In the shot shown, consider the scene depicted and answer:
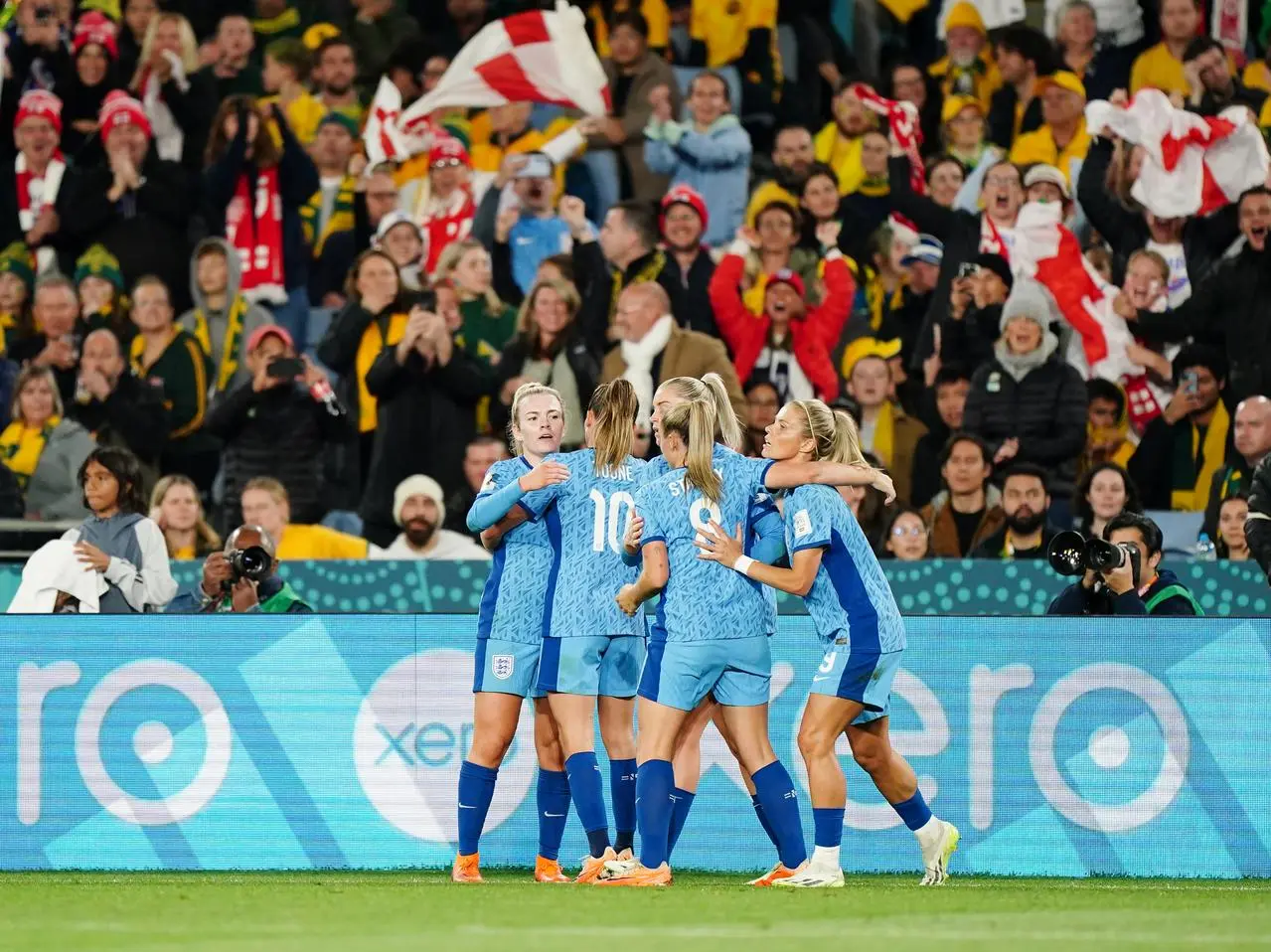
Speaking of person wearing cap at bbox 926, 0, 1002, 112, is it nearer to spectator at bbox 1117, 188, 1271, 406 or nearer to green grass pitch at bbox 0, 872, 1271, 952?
spectator at bbox 1117, 188, 1271, 406

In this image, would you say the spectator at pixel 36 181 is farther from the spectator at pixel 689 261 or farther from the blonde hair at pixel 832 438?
the blonde hair at pixel 832 438

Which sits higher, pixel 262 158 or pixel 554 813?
pixel 262 158

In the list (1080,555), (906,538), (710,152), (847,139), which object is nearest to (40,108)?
(710,152)

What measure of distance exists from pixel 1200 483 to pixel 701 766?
4746 millimetres

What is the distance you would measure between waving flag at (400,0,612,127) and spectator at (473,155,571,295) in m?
0.98

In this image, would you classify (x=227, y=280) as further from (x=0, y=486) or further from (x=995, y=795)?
(x=995, y=795)

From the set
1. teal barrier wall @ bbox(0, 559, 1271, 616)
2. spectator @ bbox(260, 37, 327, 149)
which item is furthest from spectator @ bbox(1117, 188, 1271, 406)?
spectator @ bbox(260, 37, 327, 149)

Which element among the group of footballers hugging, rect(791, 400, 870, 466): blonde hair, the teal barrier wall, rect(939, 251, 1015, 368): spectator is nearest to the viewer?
the group of footballers hugging

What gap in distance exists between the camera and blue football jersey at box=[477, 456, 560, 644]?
8.87 meters

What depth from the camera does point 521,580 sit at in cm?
891

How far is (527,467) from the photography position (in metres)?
8.80

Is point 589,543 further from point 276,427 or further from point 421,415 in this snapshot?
point 276,427

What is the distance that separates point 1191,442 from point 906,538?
2090 millimetres

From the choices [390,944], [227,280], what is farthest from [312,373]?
[390,944]
